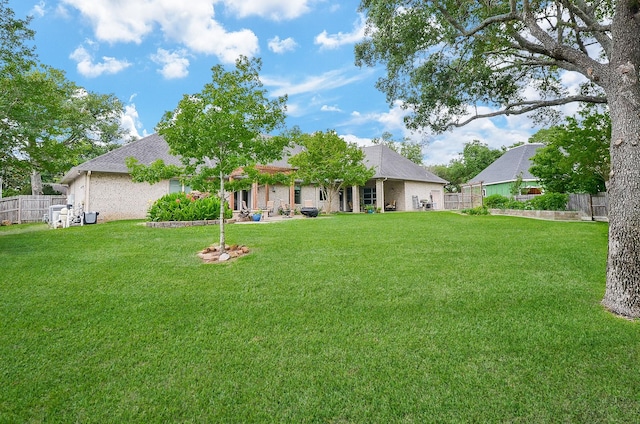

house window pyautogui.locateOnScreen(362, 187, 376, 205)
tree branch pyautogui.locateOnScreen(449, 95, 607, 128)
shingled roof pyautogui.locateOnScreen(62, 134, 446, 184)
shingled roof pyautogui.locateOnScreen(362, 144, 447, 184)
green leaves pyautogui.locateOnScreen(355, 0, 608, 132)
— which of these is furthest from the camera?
house window pyautogui.locateOnScreen(362, 187, 376, 205)

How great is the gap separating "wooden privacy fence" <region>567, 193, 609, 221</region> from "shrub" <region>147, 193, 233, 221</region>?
16375 millimetres

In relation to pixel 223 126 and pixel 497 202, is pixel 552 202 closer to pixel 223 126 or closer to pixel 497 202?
pixel 497 202

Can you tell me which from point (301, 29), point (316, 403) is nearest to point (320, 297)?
point (316, 403)

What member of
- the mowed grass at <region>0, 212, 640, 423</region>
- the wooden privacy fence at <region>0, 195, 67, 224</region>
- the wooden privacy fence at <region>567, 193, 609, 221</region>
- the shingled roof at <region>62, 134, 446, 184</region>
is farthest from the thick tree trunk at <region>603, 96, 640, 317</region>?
the wooden privacy fence at <region>0, 195, 67, 224</region>

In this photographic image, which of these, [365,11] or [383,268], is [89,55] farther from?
[383,268]

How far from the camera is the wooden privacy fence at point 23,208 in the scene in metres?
17.1

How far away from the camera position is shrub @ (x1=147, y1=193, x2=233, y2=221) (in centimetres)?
1216

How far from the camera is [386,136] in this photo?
4322cm

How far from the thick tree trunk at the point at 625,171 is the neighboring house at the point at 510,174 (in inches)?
868

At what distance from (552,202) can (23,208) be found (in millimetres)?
27111

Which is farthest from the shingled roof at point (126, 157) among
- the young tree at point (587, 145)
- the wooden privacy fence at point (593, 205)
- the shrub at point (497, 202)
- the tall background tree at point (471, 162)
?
the tall background tree at point (471, 162)

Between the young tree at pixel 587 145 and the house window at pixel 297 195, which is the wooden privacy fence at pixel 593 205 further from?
the house window at pixel 297 195

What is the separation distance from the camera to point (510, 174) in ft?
88.0

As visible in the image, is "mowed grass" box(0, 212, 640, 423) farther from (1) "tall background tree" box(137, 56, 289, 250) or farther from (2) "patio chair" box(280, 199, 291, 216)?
(2) "patio chair" box(280, 199, 291, 216)
